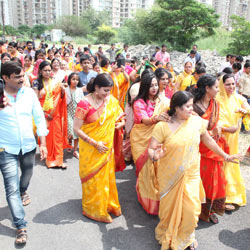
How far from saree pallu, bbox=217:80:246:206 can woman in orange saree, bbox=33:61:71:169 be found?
8.84 ft

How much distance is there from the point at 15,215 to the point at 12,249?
33 centimetres

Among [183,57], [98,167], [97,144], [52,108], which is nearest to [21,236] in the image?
[98,167]

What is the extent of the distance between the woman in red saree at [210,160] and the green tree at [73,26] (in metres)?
60.8

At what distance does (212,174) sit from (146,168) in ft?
2.58

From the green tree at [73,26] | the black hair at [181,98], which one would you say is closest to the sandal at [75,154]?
the black hair at [181,98]

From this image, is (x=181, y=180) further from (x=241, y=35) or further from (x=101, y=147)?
(x=241, y=35)

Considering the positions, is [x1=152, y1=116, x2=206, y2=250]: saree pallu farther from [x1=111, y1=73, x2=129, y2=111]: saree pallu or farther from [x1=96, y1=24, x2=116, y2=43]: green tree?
[x1=96, y1=24, x2=116, y2=43]: green tree

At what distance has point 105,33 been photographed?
4656cm

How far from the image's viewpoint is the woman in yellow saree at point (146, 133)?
11.4 ft

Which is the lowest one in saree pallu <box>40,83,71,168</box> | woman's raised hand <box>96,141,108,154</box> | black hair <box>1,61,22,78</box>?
saree pallu <box>40,83,71,168</box>

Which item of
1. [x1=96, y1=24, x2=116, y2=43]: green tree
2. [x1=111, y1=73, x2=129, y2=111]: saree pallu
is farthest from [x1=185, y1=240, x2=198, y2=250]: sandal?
[x1=96, y1=24, x2=116, y2=43]: green tree

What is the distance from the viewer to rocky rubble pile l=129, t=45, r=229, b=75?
1469cm

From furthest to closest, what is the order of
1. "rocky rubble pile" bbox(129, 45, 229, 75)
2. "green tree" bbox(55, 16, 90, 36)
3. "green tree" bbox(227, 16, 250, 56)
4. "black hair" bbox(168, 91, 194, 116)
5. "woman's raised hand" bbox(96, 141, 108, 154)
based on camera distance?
1. "green tree" bbox(55, 16, 90, 36)
2. "green tree" bbox(227, 16, 250, 56)
3. "rocky rubble pile" bbox(129, 45, 229, 75)
4. "woman's raised hand" bbox(96, 141, 108, 154)
5. "black hair" bbox(168, 91, 194, 116)

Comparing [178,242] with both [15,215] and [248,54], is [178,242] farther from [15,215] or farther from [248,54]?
[248,54]
